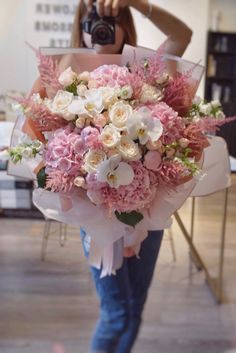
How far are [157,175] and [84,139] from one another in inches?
6.0

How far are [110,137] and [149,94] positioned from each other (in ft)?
0.40

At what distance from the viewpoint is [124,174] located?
62 centimetres

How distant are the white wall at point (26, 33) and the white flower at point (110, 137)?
3812 mm

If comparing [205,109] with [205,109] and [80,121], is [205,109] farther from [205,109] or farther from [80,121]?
[80,121]

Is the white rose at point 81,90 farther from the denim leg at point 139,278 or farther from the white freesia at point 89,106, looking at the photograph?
the denim leg at point 139,278

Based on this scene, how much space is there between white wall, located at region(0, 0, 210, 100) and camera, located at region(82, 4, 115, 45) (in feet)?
11.4

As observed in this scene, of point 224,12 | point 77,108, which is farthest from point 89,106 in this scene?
point 224,12

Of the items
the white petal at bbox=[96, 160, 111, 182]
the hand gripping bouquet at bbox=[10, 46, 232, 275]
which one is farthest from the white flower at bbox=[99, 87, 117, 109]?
the white petal at bbox=[96, 160, 111, 182]

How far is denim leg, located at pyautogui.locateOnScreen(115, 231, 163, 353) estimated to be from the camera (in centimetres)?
98

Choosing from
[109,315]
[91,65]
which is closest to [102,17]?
[91,65]

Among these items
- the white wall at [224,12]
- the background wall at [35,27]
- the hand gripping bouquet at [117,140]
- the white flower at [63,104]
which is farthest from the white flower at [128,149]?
the white wall at [224,12]

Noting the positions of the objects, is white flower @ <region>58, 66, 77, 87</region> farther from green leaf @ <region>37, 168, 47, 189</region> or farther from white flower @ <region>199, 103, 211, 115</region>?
white flower @ <region>199, 103, 211, 115</region>

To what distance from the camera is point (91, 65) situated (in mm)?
806

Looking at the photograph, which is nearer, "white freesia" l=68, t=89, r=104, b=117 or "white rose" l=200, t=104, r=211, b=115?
"white freesia" l=68, t=89, r=104, b=117
